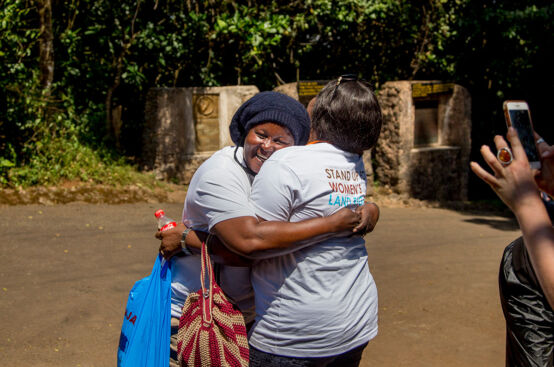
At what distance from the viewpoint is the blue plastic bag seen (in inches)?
85.7

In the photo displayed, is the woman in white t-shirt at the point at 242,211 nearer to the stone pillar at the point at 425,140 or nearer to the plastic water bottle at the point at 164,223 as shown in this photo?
the plastic water bottle at the point at 164,223

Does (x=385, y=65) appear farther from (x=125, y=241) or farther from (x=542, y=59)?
(x=125, y=241)

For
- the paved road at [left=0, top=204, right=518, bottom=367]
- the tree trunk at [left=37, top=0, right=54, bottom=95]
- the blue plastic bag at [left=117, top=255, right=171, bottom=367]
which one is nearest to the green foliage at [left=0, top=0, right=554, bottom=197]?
the tree trunk at [left=37, top=0, right=54, bottom=95]

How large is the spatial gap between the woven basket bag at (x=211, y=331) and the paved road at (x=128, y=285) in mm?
2102

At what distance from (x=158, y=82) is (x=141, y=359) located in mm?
9473

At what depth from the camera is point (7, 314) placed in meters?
4.42

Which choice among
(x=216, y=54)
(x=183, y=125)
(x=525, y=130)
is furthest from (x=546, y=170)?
(x=216, y=54)

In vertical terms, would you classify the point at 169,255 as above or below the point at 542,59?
below

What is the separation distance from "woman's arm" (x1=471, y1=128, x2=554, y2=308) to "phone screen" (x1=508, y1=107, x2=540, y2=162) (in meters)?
0.21

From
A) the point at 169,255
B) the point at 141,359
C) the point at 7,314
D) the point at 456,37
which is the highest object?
the point at 456,37

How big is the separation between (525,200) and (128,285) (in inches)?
170

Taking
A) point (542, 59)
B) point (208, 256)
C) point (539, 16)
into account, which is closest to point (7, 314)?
point (208, 256)

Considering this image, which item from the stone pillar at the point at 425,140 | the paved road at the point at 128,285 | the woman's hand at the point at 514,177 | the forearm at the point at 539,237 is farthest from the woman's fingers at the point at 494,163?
the stone pillar at the point at 425,140

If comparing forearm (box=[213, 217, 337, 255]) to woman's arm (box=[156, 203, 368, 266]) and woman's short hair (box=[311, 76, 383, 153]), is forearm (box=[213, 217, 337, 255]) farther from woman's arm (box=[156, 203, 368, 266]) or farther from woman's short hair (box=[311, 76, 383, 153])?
woman's short hair (box=[311, 76, 383, 153])
